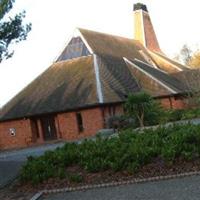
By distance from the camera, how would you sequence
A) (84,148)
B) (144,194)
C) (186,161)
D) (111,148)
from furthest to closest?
1. (84,148)
2. (111,148)
3. (186,161)
4. (144,194)

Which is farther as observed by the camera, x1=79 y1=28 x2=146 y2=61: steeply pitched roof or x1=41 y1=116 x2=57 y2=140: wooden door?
x1=79 y1=28 x2=146 y2=61: steeply pitched roof

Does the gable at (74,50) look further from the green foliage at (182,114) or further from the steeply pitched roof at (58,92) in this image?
the green foliage at (182,114)

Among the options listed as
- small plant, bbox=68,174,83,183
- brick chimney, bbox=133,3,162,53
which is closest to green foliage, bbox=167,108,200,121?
small plant, bbox=68,174,83,183

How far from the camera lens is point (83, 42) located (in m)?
44.1

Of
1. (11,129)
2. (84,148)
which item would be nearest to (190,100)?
(11,129)

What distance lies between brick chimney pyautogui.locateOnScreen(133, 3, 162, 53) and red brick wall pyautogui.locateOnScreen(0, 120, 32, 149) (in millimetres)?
24374

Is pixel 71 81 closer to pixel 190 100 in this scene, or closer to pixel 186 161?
pixel 190 100

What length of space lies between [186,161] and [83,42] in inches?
1294

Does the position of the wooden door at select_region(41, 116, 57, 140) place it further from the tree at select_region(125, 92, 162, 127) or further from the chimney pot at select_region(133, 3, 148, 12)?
the chimney pot at select_region(133, 3, 148, 12)

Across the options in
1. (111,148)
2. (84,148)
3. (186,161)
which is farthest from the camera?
(84,148)

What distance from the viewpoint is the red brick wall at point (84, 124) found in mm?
36719

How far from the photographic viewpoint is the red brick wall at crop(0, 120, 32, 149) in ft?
128

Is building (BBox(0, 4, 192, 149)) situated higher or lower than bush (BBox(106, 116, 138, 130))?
higher

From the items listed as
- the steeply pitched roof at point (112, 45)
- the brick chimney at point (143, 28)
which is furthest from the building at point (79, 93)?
the brick chimney at point (143, 28)
